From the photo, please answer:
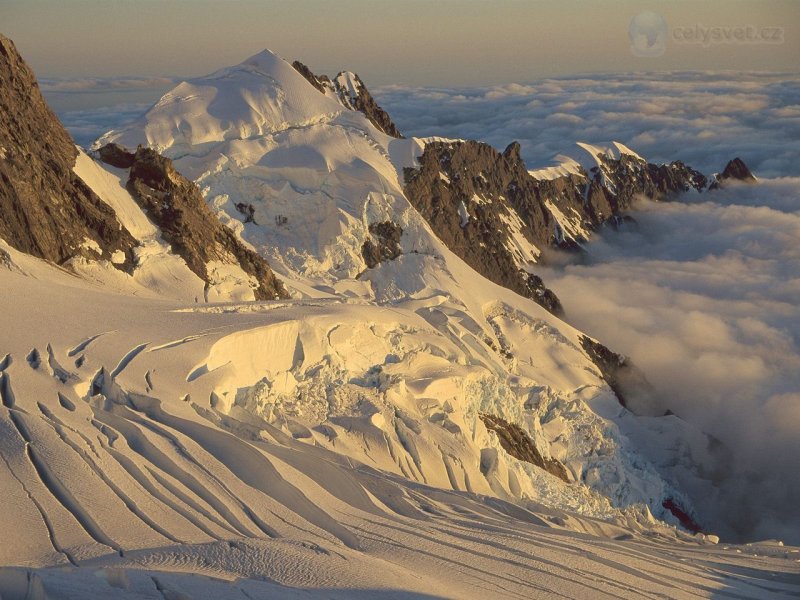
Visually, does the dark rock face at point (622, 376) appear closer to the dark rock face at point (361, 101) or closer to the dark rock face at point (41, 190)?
the dark rock face at point (361, 101)

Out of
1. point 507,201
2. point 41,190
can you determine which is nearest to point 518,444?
point 41,190

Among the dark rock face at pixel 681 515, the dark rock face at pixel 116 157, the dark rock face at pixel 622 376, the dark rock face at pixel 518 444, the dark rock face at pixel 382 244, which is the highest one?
the dark rock face at pixel 116 157

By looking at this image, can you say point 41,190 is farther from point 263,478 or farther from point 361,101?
point 361,101

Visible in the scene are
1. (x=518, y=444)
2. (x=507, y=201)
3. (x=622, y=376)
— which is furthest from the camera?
(x=507, y=201)

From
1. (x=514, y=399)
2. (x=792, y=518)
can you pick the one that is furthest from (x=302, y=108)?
(x=792, y=518)

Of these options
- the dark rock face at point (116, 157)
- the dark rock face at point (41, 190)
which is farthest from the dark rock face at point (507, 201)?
the dark rock face at point (41, 190)
